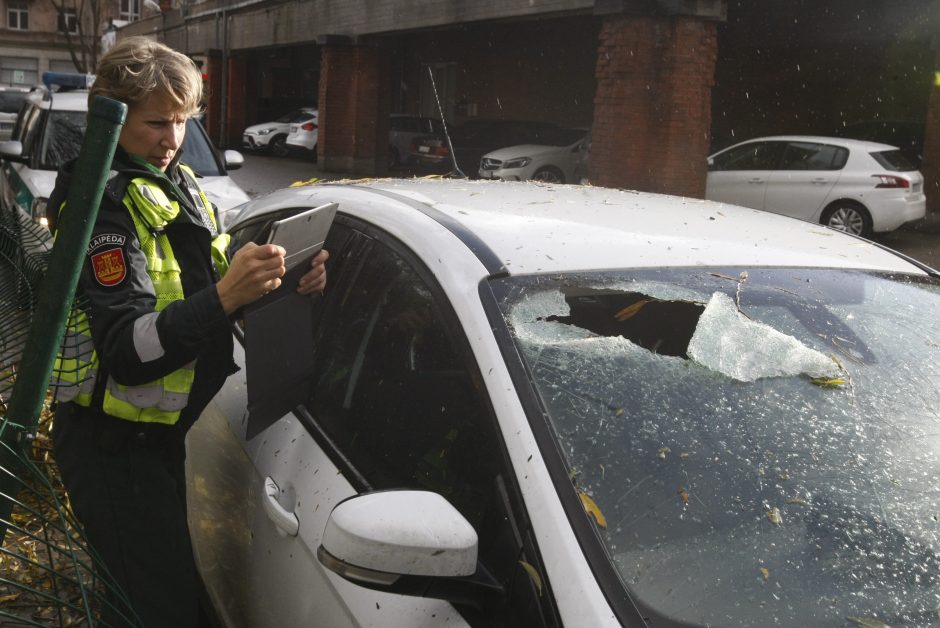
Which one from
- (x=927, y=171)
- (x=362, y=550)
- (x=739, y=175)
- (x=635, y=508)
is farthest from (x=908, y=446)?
(x=927, y=171)

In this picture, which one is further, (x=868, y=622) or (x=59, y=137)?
(x=59, y=137)

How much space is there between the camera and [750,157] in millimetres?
14211

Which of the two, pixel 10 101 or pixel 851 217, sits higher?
pixel 10 101

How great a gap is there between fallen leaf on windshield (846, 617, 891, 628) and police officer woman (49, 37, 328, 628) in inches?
46.9

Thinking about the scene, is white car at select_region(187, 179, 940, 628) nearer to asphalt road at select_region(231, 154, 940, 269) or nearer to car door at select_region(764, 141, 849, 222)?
asphalt road at select_region(231, 154, 940, 269)

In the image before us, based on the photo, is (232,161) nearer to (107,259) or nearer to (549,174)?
(107,259)

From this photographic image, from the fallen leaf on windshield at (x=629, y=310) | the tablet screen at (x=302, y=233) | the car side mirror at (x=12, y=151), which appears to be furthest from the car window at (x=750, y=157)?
the tablet screen at (x=302, y=233)

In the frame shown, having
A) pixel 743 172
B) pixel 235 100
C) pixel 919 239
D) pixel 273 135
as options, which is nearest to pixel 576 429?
pixel 743 172

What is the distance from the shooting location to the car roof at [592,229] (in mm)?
2088

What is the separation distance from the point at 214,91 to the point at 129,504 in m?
30.5

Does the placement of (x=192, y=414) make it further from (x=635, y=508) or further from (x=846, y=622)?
(x=846, y=622)

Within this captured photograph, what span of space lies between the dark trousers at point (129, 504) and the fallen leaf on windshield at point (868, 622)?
1.42 metres

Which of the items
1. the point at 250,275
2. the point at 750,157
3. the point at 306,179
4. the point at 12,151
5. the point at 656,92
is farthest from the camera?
the point at 306,179

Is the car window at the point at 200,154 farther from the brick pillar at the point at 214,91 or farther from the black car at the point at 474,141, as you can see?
the brick pillar at the point at 214,91
